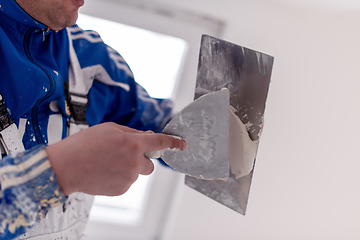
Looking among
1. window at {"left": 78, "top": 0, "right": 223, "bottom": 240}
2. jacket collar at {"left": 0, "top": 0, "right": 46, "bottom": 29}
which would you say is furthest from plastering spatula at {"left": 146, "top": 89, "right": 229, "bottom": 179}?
window at {"left": 78, "top": 0, "right": 223, "bottom": 240}

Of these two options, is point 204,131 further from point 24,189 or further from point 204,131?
point 24,189

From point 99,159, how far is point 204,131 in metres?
0.19

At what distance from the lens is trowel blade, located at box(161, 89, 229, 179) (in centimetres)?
39

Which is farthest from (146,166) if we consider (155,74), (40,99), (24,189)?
(155,74)

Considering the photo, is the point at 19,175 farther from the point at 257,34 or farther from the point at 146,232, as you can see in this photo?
the point at 146,232

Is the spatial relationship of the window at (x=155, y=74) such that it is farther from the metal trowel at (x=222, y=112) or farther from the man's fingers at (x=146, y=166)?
the man's fingers at (x=146, y=166)

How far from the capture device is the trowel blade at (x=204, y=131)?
0.39 meters

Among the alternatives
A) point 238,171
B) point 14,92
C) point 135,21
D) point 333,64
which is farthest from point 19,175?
point 333,64

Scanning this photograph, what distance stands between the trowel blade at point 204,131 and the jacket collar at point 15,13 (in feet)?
0.95

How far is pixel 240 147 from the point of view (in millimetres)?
433

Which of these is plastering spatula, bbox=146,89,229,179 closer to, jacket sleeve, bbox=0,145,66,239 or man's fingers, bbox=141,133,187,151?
man's fingers, bbox=141,133,187,151

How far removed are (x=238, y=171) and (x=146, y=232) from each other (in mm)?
726

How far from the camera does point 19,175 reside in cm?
25

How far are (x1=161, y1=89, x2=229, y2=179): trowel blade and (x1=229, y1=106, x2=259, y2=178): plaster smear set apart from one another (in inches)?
1.4
